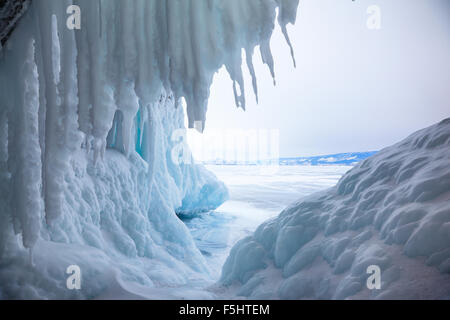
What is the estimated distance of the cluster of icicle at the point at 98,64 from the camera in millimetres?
1797

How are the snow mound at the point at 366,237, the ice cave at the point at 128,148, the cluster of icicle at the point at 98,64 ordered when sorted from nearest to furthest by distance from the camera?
the snow mound at the point at 366,237
the ice cave at the point at 128,148
the cluster of icicle at the point at 98,64

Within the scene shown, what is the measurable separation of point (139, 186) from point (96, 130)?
9.16ft

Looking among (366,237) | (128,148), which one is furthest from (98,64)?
(366,237)

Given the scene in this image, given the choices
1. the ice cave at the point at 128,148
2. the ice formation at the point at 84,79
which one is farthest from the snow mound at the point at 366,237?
the ice formation at the point at 84,79

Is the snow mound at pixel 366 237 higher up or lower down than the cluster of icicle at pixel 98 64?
lower down

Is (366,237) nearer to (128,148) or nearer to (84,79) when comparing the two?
(128,148)

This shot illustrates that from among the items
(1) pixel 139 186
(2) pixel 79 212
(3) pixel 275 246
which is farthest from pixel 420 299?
(1) pixel 139 186

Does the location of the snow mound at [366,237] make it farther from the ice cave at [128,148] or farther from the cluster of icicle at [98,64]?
the cluster of icicle at [98,64]

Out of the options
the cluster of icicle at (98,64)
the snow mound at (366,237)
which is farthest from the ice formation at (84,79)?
the snow mound at (366,237)

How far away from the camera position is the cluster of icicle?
1797 mm

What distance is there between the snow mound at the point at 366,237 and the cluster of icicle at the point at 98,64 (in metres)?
1.23

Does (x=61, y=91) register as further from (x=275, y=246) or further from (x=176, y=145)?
(x=176, y=145)

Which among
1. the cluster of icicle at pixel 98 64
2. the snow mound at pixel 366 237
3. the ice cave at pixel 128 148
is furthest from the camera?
the cluster of icicle at pixel 98 64

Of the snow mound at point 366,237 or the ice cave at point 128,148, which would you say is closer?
the snow mound at point 366,237
